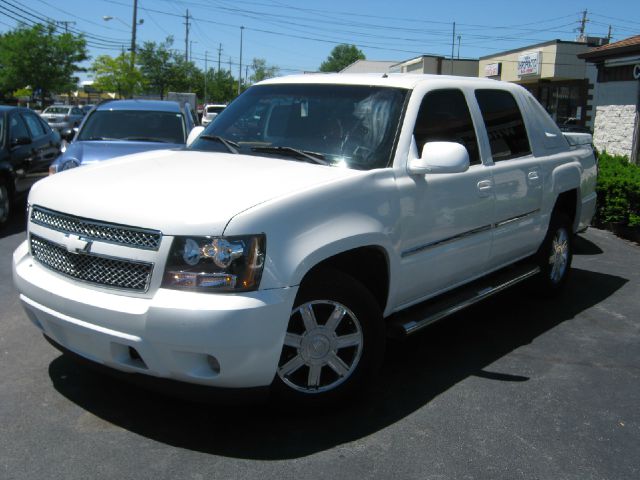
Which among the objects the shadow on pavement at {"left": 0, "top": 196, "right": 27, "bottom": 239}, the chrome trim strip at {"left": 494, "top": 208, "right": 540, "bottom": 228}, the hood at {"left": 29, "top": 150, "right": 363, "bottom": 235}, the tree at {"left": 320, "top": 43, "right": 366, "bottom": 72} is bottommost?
the shadow on pavement at {"left": 0, "top": 196, "right": 27, "bottom": 239}

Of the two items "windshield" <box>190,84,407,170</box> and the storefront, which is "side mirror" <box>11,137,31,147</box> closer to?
"windshield" <box>190,84,407,170</box>

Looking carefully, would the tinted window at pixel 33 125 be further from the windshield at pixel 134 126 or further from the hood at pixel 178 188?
the hood at pixel 178 188

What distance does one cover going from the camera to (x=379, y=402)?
3.95 metres

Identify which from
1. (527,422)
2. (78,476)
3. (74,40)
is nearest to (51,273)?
(78,476)

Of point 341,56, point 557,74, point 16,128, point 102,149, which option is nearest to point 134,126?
point 102,149

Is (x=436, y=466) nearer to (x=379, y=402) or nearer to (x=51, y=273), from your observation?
(x=379, y=402)

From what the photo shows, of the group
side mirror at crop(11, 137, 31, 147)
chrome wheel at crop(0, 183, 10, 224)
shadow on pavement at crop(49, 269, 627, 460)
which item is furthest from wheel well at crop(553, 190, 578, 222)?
side mirror at crop(11, 137, 31, 147)

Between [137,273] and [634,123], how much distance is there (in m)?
15.6

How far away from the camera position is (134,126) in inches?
360

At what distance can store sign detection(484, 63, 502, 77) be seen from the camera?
1722 inches

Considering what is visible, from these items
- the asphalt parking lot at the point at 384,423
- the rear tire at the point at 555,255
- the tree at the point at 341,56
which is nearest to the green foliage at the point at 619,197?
the rear tire at the point at 555,255

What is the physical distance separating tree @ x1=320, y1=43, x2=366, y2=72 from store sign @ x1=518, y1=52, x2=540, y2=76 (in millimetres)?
107036

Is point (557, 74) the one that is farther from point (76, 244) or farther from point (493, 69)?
point (76, 244)

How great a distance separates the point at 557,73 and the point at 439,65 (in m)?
16.8
